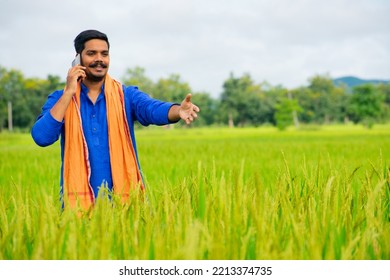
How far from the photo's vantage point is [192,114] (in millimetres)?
2246

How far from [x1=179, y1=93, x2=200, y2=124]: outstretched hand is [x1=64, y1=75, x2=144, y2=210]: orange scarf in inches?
18.9

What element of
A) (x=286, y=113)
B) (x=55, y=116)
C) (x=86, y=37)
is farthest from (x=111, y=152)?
(x=286, y=113)

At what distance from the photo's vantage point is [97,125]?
2611 mm

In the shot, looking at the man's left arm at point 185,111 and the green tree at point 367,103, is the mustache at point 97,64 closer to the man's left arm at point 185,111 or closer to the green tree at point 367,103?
the man's left arm at point 185,111

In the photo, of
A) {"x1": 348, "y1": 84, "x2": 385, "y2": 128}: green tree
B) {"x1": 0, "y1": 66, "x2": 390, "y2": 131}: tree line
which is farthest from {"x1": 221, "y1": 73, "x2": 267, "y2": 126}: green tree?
{"x1": 348, "y1": 84, "x2": 385, "y2": 128}: green tree

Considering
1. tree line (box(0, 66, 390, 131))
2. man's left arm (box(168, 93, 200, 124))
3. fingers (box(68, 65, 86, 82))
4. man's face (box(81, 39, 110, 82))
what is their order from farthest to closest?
tree line (box(0, 66, 390, 131)) < man's face (box(81, 39, 110, 82)) < fingers (box(68, 65, 86, 82)) < man's left arm (box(168, 93, 200, 124))

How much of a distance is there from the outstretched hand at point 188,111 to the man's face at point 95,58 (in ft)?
1.74

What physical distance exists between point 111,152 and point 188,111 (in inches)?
22.0

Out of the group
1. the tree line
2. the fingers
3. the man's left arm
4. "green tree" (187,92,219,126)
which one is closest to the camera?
the man's left arm

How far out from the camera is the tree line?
162 ft

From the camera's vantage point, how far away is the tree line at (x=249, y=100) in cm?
4927

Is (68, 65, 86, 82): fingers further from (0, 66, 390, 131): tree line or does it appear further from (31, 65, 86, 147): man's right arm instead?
(0, 66, 390, 131): tree line
